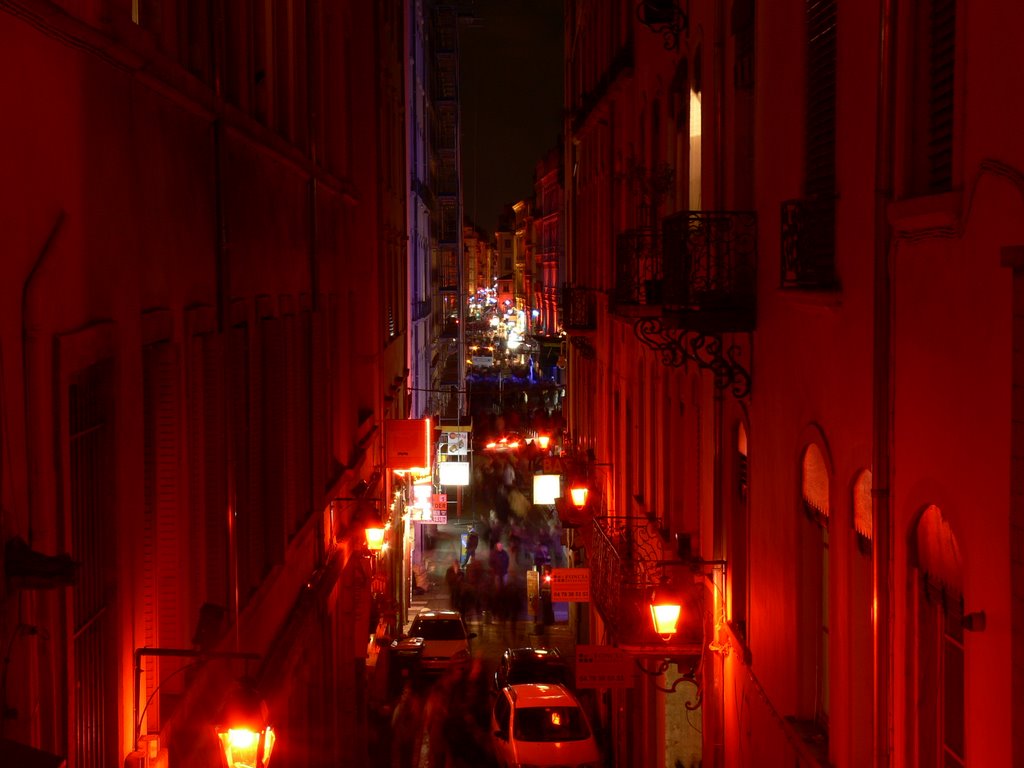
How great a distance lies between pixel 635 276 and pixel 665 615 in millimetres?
4541

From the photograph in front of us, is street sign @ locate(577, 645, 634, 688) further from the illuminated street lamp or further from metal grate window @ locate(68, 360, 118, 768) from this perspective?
metal grate window @ locate(68, 360, 118, 768)

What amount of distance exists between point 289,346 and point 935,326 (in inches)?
380

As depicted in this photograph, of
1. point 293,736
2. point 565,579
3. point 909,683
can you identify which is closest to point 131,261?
point 909,683

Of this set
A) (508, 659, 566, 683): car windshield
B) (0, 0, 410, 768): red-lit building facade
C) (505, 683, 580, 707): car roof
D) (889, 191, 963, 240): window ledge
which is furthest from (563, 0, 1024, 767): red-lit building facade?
(508, 659, 566, 683): car windshield

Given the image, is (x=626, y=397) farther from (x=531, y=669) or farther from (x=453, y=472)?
(x=453, y=472)

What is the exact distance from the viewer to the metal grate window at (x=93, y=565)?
23.5 feet

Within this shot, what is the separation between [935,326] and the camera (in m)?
7.05

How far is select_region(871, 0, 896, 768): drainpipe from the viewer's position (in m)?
7.85

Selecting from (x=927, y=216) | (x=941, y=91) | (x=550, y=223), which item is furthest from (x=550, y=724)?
(x=550, y=223)

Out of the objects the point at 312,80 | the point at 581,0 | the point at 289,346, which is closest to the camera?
the point at 289,346

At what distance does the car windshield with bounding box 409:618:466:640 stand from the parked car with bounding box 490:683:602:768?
6.82 meters

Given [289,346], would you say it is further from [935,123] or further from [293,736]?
[935,123]

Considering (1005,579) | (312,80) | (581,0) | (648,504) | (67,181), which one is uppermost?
(581,0)

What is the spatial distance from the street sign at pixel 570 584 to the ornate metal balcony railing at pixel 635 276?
669 centimetres
